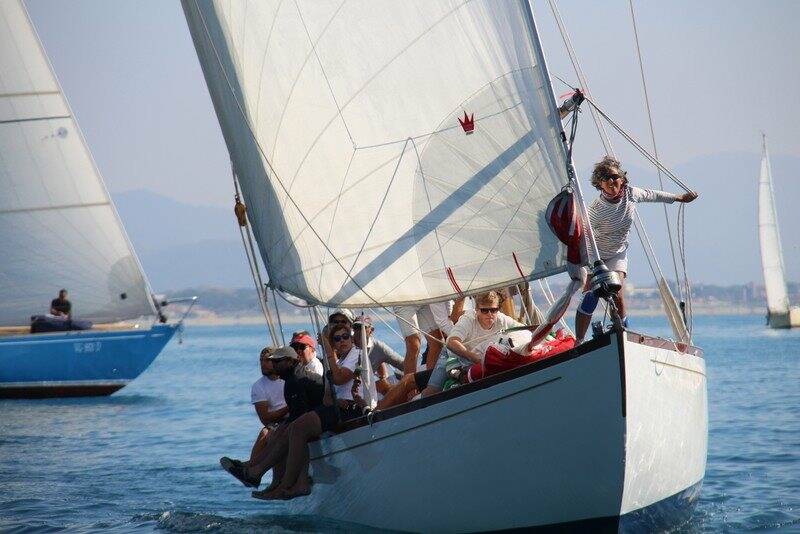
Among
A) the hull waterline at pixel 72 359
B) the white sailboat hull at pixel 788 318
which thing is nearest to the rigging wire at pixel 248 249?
the hull waterline at pixel 72 359

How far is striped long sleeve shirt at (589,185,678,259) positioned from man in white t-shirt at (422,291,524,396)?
3.11 ft

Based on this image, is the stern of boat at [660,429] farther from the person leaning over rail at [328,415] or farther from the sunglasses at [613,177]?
the person leaning over rail at [328,415]

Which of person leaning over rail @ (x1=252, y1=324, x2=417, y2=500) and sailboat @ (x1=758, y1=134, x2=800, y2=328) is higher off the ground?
sailboat @ (x1=758, y1=134, x2=800, y2=328)

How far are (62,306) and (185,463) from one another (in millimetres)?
11546

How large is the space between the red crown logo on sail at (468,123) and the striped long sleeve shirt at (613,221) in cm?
120

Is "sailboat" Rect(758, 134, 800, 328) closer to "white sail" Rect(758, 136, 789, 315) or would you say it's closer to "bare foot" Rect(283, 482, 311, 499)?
"white sail" Rect(758, 136, 789, 315)

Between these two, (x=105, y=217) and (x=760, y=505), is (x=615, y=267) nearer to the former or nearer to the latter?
(x=760, y=505)

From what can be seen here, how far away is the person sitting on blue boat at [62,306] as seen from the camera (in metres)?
28.3

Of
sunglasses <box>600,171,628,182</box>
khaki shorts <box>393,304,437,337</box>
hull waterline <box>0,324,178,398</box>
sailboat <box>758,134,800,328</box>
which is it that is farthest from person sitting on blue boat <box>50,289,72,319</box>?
sailboat <box>758,134,800,328</box>

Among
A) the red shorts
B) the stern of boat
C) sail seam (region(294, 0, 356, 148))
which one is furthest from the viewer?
sail seam (region(294, 0, 356, 148))

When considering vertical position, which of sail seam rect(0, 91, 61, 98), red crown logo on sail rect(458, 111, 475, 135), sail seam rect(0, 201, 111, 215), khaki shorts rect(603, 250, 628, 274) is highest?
sail seam rect(0, 91, 61, 98)

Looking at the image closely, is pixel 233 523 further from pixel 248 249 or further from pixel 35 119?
pixel 35 119

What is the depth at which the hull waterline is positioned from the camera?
27.5 meters

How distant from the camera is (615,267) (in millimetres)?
10062
